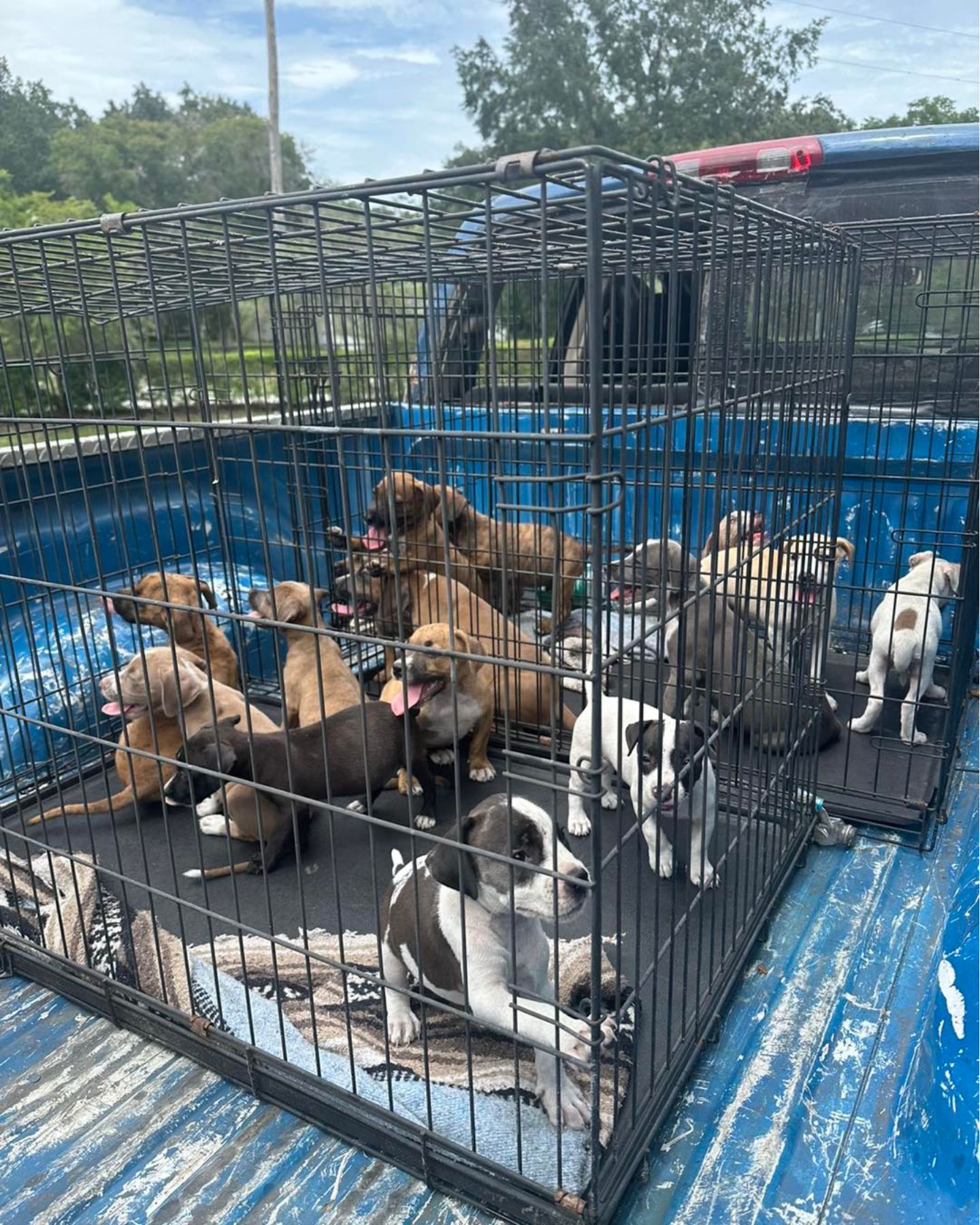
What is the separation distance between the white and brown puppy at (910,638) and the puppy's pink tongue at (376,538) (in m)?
2.43

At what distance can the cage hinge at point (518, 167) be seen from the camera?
1479 mm

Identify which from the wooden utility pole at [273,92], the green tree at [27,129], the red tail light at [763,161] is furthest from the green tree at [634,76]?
the red tail light at [763,161]

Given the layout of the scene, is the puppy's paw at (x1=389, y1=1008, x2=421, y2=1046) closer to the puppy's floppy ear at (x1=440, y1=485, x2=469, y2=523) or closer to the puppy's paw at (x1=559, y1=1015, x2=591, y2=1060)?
the puppy's paw at (x1=559, y1=1015, x2=591, y2=1060)

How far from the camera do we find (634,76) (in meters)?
33.4

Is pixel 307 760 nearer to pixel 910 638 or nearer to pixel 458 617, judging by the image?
pixel 458 617

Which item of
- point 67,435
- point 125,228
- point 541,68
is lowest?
point 67,435

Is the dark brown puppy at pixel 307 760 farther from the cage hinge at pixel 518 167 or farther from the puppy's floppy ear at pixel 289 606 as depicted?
the cage hinge at pixel 518 167

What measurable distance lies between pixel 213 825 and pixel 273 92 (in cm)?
2378

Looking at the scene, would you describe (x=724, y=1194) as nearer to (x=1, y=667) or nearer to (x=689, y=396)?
(x=689, y=396)

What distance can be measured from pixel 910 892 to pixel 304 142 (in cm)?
5489

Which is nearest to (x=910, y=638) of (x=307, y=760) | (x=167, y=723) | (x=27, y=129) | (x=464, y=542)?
(x=464, y=542)

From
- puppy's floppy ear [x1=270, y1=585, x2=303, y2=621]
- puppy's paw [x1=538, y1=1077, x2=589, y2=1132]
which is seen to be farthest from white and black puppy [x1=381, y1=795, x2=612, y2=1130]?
puppy's floppy ear [x1=270, y1=585, x2=303, y2=621]

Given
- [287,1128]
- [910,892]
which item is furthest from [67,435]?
[910,892]

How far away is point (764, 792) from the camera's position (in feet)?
10.8
